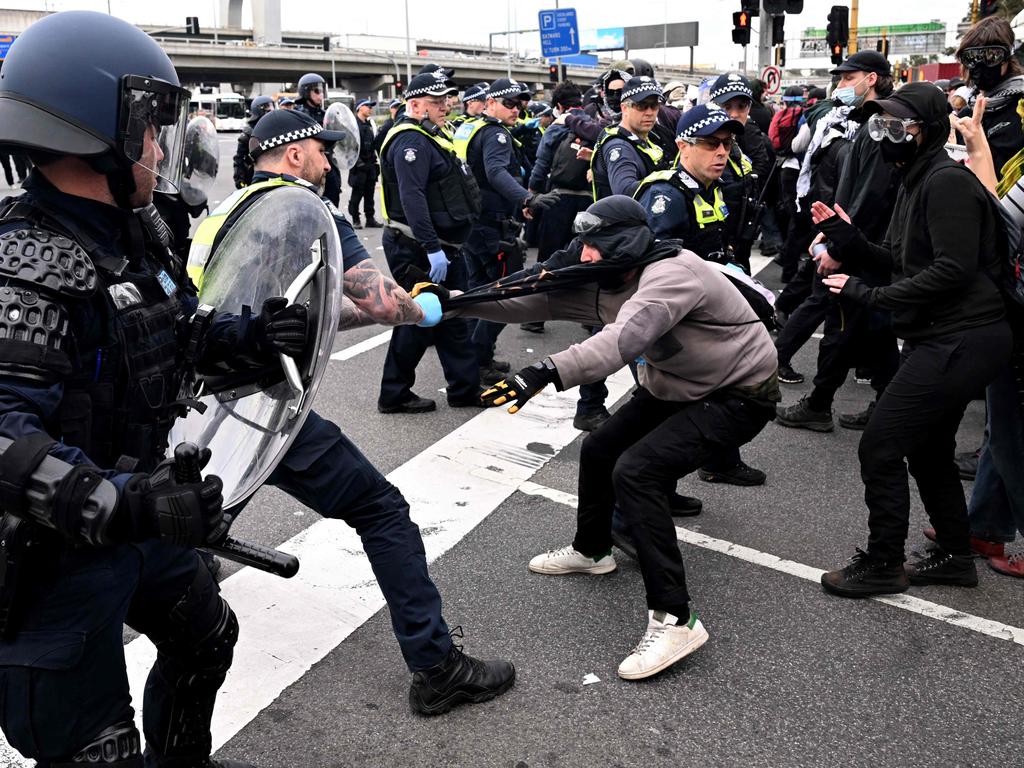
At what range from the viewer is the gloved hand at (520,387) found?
299 cm

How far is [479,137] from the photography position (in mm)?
7523

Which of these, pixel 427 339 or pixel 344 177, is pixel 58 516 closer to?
pixel 427 339

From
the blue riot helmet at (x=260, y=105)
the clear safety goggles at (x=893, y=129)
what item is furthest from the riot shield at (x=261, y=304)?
the blue riot helmet at (x=260, y=105)

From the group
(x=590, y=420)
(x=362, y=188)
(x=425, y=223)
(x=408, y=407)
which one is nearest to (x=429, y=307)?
(x=590, y=420)

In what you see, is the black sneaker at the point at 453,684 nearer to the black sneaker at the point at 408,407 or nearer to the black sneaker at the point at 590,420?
the black sneaker at the point at 590,420

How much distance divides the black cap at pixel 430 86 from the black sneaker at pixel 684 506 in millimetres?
3432

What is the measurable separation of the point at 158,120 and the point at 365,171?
13.3 meters

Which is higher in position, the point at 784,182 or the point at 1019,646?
the point at 784,182

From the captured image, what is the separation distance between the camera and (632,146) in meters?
6.32

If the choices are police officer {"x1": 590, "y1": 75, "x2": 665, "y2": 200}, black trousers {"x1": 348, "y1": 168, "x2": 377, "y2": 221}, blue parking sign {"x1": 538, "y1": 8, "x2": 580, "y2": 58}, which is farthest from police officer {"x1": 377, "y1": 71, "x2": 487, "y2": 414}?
blue parking sign {"x1": 538, "y1": 8, "x2": 580, "y2": 58}

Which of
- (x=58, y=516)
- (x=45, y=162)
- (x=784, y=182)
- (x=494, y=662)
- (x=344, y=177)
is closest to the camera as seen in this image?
(x=58, y=516)

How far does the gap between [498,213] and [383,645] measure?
4.54 metres

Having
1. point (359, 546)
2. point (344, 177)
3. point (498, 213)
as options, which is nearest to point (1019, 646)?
point (359, 546)

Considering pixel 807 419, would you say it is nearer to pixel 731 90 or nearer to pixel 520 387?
pixel 731 90
